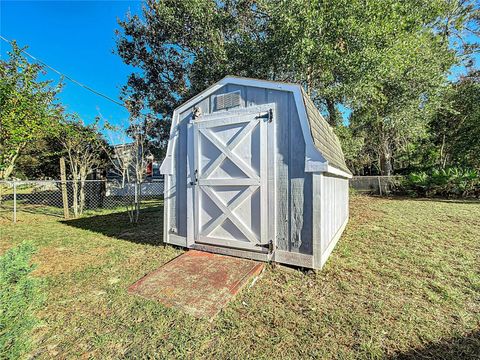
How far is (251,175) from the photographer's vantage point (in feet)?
10.7

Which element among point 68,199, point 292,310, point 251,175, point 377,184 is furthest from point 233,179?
point 377,184

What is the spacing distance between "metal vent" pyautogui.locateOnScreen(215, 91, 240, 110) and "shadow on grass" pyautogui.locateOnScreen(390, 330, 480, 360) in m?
3.29

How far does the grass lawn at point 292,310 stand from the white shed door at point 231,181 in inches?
26.5

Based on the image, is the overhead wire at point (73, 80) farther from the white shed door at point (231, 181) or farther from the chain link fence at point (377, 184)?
the chain link fence at point (377, 184)

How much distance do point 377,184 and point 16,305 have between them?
14.4 meters

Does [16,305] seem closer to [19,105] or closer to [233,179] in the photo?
[233,179]

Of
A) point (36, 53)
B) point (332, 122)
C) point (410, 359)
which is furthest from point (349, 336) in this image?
point (36, 53)

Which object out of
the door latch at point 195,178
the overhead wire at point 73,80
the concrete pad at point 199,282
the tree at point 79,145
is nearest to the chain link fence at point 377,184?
the door latch at point 195,178

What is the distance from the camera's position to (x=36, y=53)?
757cm

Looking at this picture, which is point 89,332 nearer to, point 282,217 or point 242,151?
point 282,217

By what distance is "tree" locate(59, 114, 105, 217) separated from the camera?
8.21m

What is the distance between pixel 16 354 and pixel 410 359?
2.58 m

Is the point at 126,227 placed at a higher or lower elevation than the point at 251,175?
lower

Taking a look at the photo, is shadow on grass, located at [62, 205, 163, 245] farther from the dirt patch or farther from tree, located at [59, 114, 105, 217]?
tree, located at [59, 114, 105, 217]
